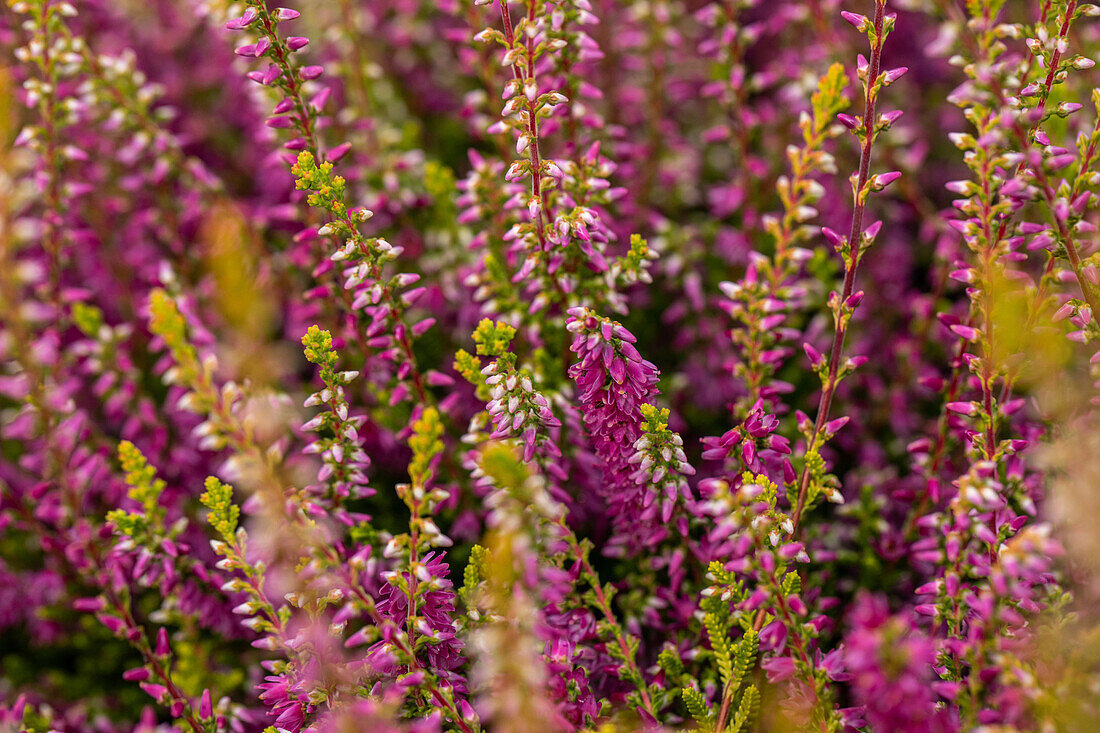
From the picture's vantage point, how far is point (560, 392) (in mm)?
2115

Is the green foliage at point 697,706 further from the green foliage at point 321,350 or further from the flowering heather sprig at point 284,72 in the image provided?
the flowering heather sprig at point 284,72

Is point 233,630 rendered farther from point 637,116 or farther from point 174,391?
point 637,116

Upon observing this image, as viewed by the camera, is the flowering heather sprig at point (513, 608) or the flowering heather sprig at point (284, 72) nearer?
the flowering heather sprig at point (513, 608)

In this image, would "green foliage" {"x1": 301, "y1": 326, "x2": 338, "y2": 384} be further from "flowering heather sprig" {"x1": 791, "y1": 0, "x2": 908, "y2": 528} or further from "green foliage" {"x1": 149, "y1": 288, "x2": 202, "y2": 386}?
"flowering heather sprig" {"x1": 791, "y1": 0, "x2": 908, "y2": 528}

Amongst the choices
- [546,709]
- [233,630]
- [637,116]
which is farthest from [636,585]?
[637,116]

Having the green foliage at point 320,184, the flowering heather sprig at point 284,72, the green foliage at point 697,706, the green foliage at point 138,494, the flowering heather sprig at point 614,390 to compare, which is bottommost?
the green foliage at point 697,706

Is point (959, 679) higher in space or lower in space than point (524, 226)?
lower

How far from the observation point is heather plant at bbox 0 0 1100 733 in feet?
5.07

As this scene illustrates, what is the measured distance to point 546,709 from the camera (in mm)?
1455

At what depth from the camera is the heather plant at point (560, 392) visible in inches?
60.8

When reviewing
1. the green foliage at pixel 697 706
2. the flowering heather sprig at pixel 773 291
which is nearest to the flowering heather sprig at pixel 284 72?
the flowering heather sprig at pixel 773 291

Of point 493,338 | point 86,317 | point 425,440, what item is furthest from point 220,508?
point 86,317

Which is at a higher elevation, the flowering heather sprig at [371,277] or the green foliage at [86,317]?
the flowering heather sprig at [371,277]

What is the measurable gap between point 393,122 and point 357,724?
8.74 feet
